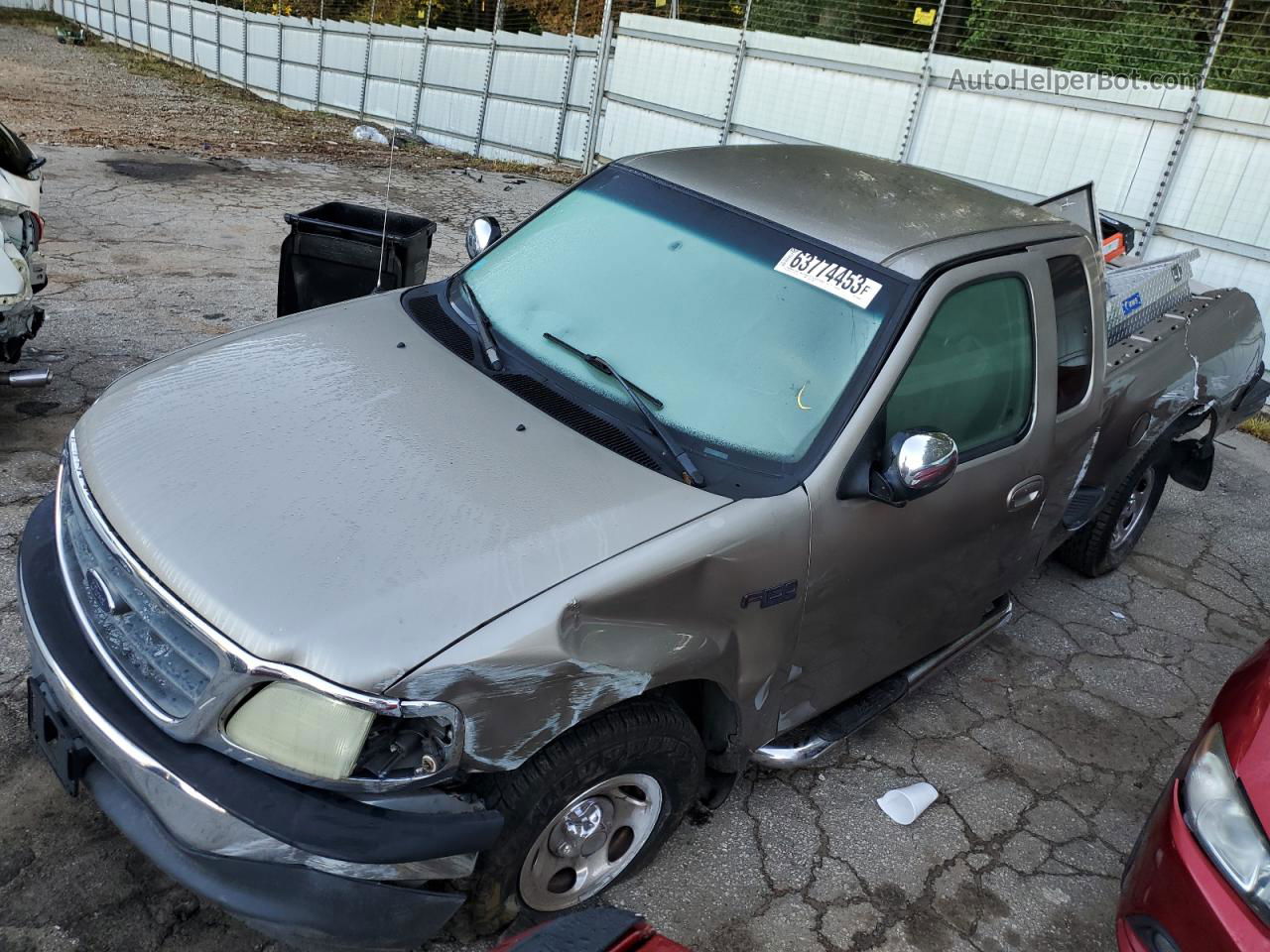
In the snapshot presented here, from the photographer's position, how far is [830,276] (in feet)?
9.84

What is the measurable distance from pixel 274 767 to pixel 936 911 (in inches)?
79.4

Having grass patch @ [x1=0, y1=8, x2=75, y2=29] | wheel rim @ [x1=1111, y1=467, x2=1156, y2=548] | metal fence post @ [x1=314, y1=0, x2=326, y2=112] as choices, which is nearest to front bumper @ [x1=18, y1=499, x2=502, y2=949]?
wheel rim @ [x1=1111, y1=467, x2=1156, y2=548]

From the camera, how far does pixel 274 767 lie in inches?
82.3

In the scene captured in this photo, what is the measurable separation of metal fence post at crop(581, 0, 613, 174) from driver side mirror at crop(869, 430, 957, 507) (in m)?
12.2

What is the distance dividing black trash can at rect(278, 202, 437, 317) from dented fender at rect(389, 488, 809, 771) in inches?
130

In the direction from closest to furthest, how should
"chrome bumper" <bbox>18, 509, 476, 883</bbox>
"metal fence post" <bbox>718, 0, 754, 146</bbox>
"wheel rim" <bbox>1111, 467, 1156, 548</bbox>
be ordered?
"chrome bumper" <bbox>18, 509, 476, 883</bbox>
"wheel rim" <bbox>1111, 467, 1156, 548</bbox>
"metal fence post" <bbox>718, 0, 754, 146</bbox>

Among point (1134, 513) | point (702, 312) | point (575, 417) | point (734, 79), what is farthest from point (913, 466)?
point (734, 79)

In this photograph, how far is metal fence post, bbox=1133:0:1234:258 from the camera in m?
8.09

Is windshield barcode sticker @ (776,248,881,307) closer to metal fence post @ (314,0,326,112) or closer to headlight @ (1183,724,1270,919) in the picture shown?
headlight @ (1183,724,1270,919)

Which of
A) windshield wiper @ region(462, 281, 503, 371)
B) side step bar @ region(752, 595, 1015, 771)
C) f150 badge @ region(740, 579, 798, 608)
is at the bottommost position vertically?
side step bar @ region(752, 595, 1015, 771)

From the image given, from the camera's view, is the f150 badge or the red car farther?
the f150 badge

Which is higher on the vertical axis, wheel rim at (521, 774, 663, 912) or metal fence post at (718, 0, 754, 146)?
metal fence post at (718, 0, 754, 146)

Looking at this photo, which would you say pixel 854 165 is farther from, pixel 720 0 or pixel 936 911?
pixel 720 0

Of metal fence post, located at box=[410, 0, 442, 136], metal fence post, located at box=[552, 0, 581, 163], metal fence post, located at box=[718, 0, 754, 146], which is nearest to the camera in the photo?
metal fence post, located at box=[718, 0, 754, 146]
